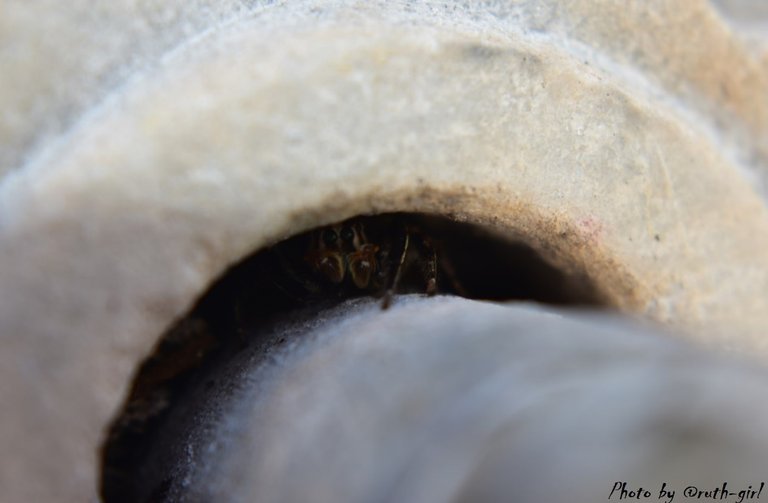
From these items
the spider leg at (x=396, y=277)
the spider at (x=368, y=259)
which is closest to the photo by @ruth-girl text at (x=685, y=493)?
the spider leg at (x=396, y=277)

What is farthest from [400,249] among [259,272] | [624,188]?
[624,188]

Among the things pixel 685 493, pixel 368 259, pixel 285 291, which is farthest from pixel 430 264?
pixel 685 493

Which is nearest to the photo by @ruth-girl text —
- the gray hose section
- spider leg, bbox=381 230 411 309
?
the gray hose section

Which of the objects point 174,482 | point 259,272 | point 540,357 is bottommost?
point 174,482

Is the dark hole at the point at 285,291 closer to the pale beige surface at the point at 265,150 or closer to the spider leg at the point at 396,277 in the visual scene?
the spider leg at the point at 396,277

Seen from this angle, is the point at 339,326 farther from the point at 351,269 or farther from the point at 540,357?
the point at 351,269

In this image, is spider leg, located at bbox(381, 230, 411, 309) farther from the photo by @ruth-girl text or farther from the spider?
the photo by @ruth-girl text
